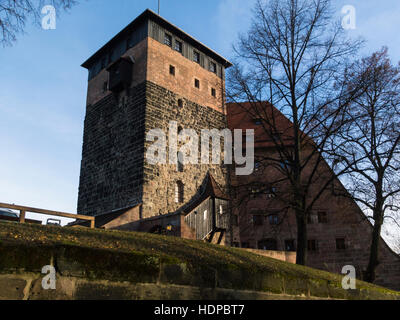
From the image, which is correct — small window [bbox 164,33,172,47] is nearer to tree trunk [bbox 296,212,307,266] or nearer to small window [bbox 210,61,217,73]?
small window [bbox 210,61,217,73]

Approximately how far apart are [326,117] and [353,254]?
14143 millimetres

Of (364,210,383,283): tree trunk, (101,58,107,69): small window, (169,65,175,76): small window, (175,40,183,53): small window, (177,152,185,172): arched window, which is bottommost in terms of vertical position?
(364,210,383,283): tree trunk

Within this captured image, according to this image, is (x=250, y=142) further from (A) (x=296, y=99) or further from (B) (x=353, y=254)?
(A) (x=296, y=99)

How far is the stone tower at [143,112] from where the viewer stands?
21.0m

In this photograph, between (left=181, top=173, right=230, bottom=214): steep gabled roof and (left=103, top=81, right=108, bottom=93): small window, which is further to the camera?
(left=103, top=81, right=108, bottom=93): small window

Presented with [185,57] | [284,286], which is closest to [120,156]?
[185,57]

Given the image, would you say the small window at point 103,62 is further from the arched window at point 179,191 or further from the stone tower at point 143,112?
the arched window at point 179,191

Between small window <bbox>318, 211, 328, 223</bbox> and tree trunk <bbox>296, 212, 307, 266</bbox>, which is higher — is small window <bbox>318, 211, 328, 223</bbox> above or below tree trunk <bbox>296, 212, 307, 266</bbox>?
above

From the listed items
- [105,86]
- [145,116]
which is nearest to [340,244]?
[145,116]

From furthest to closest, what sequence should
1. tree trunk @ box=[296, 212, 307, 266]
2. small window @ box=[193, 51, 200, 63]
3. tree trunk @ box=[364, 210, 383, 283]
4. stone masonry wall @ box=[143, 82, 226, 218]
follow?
small window @ box=[193, 51, 200, 63]
stone masonry wall @ box=[143, 82, 226, 218]
tree trunk @ box=[364, 210, 383, 283]
tree trunk @ box=[296, 212, 307, 266]

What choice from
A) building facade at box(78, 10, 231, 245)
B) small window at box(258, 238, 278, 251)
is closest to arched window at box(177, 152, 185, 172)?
building facade at box(78, 10, 231, 245)

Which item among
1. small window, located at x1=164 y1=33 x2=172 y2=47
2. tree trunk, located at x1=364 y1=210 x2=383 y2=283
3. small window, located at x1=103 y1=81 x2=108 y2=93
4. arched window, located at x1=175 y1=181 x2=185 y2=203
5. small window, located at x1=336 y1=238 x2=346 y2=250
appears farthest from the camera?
small window, located at x1=103 y1=81 x2=108 y2=93

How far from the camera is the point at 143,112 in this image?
2161 centimetres

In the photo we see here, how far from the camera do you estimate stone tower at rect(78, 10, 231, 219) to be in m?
21.0
